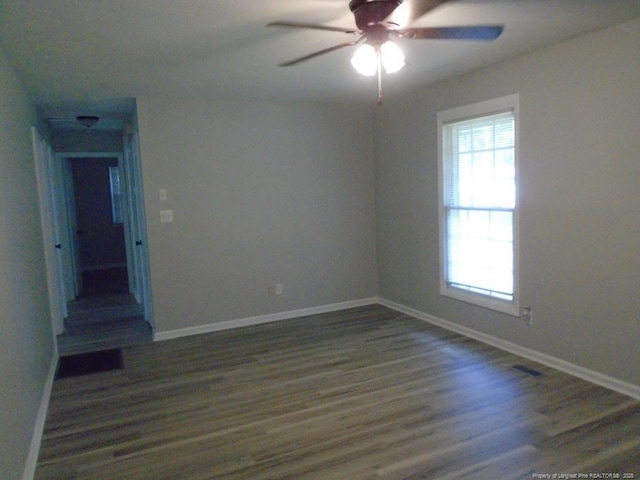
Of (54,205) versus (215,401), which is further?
(54,205)

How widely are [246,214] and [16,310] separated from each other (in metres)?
2.67

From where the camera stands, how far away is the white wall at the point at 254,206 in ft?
15.5

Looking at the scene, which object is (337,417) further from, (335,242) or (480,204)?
(335,242)

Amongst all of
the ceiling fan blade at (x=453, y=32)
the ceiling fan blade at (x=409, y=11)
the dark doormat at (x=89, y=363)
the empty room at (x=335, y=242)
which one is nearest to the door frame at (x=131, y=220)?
the empty room at (x=335, y=242)

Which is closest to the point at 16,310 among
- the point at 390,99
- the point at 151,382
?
the point at 151,382

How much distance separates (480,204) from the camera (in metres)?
4.21

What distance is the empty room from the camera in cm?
255

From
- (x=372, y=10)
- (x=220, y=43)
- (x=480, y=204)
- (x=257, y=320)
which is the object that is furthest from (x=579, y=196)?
(x=257, y=320)

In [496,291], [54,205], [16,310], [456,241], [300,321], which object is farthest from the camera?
[54,205]

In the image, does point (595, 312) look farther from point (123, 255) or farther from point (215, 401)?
point (123, 255)

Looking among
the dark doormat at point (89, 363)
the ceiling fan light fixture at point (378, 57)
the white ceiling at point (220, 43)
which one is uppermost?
the white ceiling at point (220, 43)

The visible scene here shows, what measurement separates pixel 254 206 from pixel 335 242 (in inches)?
43.0

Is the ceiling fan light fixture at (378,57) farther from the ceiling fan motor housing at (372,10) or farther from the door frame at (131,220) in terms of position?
the door frame at (131,220)

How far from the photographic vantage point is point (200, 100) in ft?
15.6
